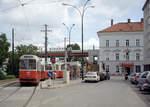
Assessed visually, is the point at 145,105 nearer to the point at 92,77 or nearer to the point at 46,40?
the point at 92,77

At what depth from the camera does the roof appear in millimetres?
71625

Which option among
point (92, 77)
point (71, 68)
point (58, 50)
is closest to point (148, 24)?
point (71, 68)

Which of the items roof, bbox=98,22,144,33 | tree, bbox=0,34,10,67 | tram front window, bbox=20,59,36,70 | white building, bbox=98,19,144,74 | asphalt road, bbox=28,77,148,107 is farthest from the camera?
roof, bbox=98,22,144,33

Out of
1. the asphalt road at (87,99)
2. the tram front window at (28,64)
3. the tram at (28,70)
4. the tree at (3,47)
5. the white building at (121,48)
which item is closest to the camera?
the asphalt road at (87,99)

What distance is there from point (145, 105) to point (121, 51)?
60.3 metres

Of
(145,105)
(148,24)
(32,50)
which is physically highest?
(148,24)

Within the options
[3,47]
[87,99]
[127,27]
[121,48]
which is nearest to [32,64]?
[87,99]

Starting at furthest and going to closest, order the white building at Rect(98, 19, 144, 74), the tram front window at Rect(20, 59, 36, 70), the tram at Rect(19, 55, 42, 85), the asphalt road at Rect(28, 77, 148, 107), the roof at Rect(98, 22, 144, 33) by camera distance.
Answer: the roof at Rect(98, 22, 144, 33)
the white building at Rect(98, 19, 144, 74)
the tram front window at Rect(20, 59, 36, 70)
the tram at Rect(19, 55, 42, 85)
the asphalt road at Rect(28, 77, 148, 107)

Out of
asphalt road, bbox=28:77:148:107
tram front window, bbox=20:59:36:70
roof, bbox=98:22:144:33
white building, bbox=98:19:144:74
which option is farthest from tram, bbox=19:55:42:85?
roof, bbox=98:22:144:33

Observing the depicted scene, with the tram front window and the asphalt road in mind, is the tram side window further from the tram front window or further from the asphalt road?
the asphalt road

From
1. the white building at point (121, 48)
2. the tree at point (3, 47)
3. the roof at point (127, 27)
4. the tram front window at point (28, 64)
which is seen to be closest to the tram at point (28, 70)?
the tram front window at point (28, 64)

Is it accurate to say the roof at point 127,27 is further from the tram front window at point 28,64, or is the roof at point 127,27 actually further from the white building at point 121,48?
the tram front window at point 28,64

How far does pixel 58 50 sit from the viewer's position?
8594cm

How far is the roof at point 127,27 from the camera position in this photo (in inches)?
2820
